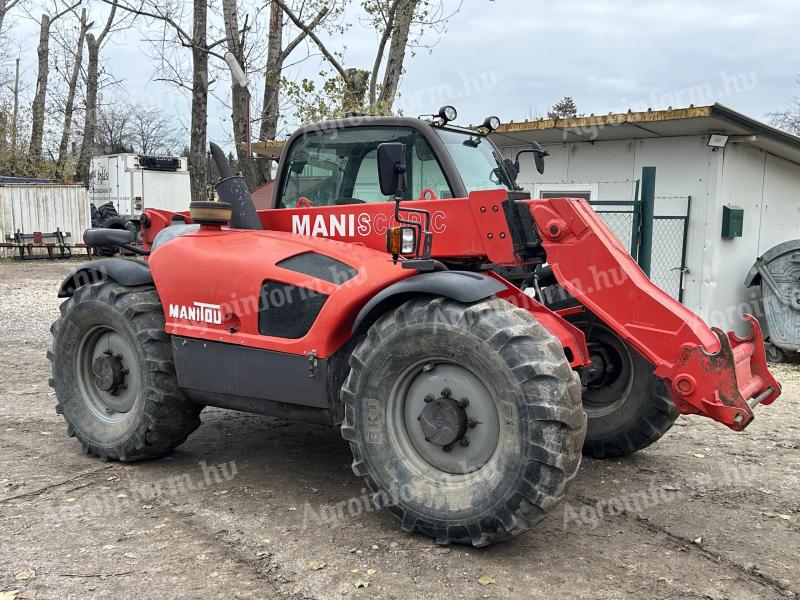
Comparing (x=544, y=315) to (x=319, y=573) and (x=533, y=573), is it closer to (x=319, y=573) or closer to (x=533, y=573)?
(x=533, y=573)

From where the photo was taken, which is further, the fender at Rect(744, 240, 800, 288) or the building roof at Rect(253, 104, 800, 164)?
the fender at Rect(744, 240, 800, 288)

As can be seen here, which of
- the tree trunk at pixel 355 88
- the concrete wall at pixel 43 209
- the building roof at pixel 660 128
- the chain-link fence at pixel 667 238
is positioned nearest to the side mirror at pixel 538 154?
the building roof at pixel 660 128

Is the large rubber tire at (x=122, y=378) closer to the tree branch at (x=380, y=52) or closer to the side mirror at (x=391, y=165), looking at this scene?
the side mirror at (x=391, y=165)

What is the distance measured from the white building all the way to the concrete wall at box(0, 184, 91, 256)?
16.9 metres

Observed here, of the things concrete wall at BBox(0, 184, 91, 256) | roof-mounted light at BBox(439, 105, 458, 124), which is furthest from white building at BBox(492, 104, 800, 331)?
concrete wall at BBox(0, 184, 91, 256)

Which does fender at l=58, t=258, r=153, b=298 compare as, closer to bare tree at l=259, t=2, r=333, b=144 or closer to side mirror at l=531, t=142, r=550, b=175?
side mirror at l=531, t=142, r=550, b=175

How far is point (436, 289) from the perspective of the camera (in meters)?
3.99

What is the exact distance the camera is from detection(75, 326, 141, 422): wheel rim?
208 inches

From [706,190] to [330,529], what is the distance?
8043 mm

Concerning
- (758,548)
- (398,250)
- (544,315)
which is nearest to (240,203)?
(398,250)

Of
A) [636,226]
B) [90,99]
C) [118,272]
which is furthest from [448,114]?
[90,99]

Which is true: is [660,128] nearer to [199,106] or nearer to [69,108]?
[199,106]

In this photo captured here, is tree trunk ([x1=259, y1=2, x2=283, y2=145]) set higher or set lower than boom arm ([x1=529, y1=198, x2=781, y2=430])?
higher

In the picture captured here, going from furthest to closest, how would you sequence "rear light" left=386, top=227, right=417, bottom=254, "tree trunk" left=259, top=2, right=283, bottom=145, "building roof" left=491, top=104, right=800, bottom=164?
"tree trunk" left=259, top=2, right=283, bottom=145
"building roof" left=491, top=104, right=800, bottom=164
"rear light" left=386, top=227, right=417, bottom=254
